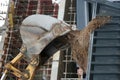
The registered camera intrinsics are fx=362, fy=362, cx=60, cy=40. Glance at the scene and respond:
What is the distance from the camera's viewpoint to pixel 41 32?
6.07 m

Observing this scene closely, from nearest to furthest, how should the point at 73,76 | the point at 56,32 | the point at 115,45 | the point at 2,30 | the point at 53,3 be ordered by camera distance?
the point at 115,45 < the point at 56,32 < the point at 73,76 < the point at 2,30 < the point at 53,3

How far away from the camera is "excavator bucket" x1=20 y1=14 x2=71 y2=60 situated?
237 inches

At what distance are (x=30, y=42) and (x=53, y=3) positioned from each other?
14.4 m

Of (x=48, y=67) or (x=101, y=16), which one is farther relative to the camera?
(x=48, y=67)

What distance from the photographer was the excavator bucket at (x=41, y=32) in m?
6.02

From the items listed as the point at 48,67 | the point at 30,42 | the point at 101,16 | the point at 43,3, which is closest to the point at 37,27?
the point at 30,42

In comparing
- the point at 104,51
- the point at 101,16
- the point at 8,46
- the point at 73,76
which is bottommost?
the point at 73,76

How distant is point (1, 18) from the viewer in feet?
64.0

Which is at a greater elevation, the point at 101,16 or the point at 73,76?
the point at 101,16

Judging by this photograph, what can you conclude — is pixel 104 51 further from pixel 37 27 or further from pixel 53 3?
pixel 53 3

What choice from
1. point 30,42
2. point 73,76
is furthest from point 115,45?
point 73,76

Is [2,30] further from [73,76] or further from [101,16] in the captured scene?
[101,16]

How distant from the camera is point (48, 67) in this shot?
58.8 feet

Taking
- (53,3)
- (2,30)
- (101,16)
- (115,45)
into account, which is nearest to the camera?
(115,45)
